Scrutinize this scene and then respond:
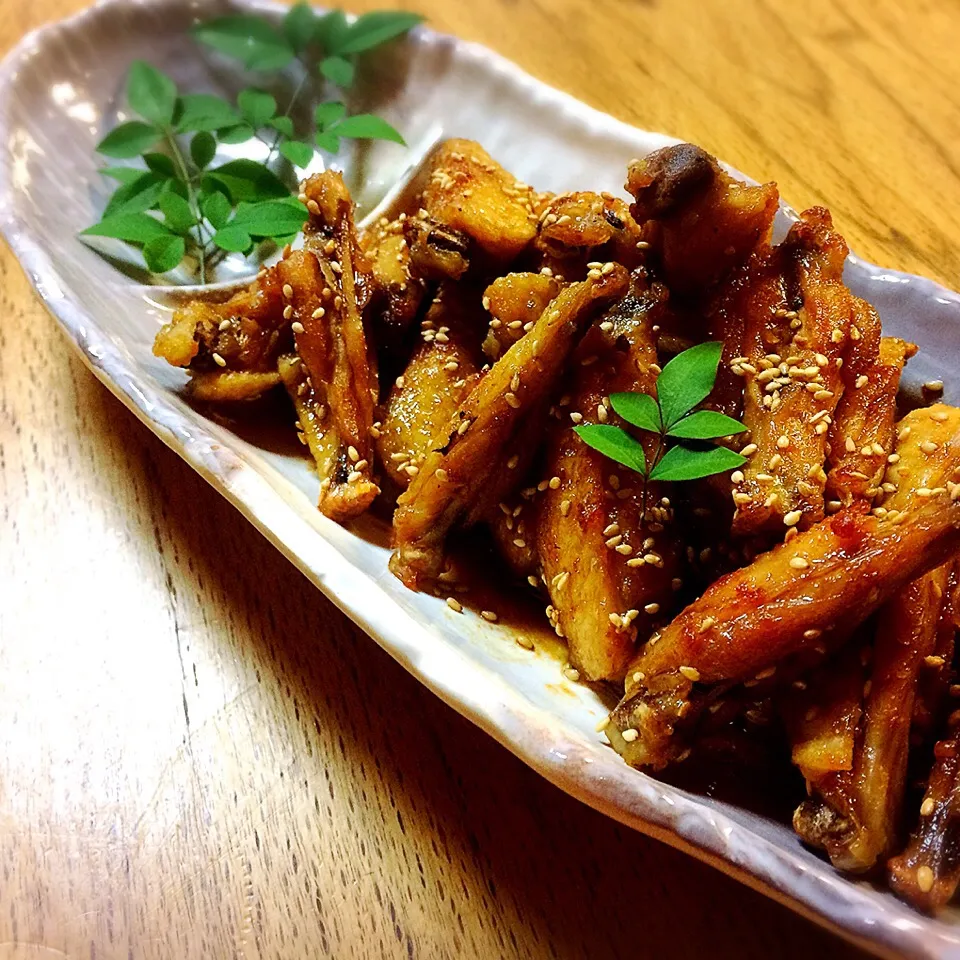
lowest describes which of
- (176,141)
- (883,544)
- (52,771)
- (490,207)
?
(52,771)

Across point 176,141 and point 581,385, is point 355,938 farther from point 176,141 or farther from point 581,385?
point 176,141

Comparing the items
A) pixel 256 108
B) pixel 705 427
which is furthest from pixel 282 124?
pixel 705 427

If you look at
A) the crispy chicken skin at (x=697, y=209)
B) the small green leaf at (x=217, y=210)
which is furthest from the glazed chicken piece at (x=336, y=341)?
the crispy chicken skin at (x=697, y=209)

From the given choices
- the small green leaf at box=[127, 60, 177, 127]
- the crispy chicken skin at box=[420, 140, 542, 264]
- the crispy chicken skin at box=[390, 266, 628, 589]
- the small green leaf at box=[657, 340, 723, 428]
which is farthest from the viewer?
the small green leaf at box=[127, 60, 177, 127]

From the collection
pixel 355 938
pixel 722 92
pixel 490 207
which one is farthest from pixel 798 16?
pixel 355 938

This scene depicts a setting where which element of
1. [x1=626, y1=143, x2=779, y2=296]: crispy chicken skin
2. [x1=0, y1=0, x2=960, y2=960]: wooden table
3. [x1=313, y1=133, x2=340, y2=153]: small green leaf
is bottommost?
[x1=0, y1=0, x2=960, y2=960]: wooden table

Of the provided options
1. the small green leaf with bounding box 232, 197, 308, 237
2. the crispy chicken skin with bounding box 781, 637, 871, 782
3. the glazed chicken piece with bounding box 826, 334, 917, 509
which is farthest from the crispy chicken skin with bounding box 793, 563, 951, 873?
the small green leaf with bounding box 232, 197, 308, 237

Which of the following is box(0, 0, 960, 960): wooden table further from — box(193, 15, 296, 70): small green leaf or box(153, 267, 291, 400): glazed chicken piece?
box(193, 15, 296, 70): small green leaf
